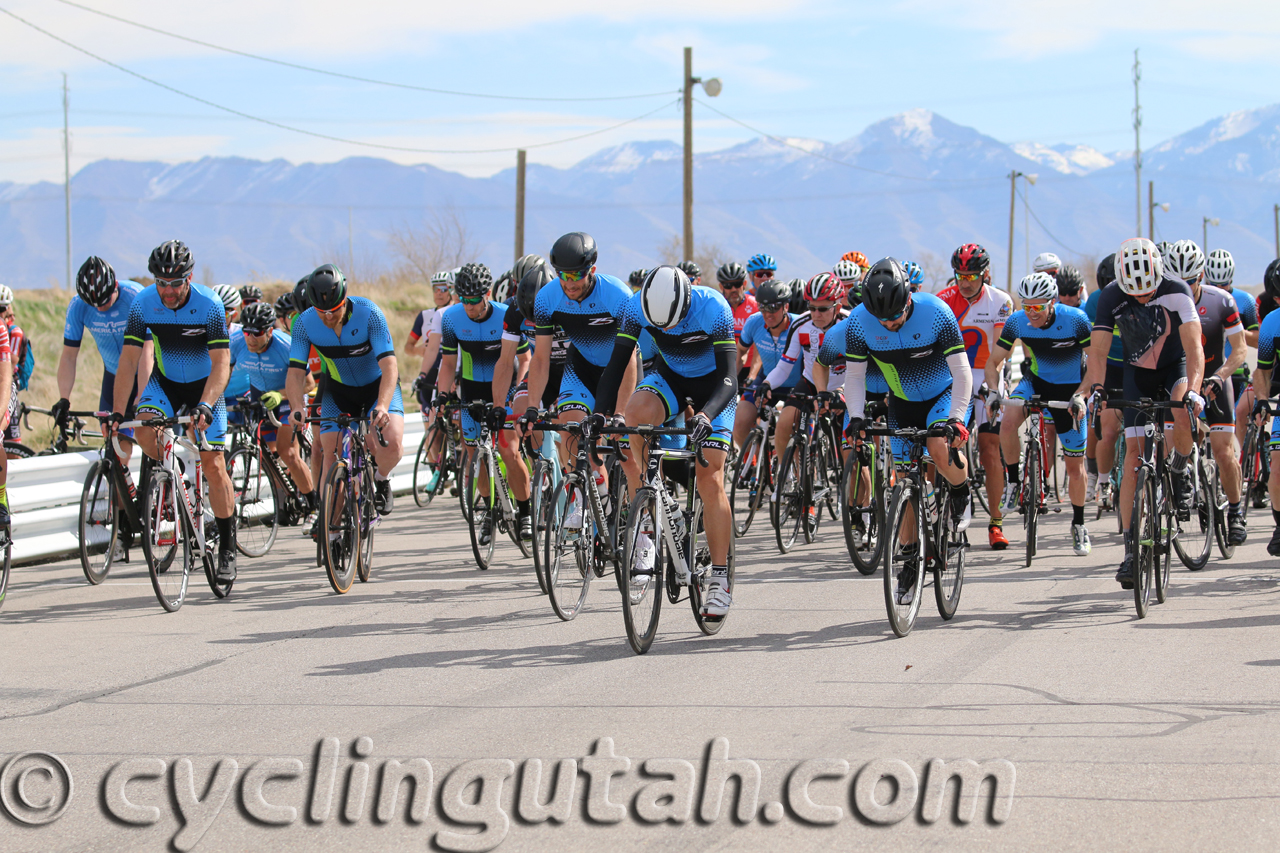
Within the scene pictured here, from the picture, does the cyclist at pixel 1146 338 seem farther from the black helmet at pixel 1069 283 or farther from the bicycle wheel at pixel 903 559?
the black helmet at pixel 1069 283

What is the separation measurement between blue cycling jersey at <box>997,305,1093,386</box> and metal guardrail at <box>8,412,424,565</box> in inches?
301

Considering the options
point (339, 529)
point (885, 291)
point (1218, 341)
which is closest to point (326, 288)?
point (339, 529)

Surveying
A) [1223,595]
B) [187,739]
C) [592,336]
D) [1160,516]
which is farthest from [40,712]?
[1223,595]

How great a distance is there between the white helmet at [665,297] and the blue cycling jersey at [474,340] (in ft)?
13.0

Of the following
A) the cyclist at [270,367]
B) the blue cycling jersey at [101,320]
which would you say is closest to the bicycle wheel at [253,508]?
the cyclist at [270,367]

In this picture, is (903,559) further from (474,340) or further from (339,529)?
(474,340)

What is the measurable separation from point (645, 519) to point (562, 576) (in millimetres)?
1193

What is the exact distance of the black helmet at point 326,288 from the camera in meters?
9.11

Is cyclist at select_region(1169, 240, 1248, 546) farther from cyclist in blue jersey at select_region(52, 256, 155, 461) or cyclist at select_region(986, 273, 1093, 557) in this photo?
cyclist in blue jersey at select_region(52, 256, 155, 461)

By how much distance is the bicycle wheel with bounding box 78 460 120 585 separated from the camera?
9117mm

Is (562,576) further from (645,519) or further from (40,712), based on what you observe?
(40,712)

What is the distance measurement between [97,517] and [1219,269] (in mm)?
9258

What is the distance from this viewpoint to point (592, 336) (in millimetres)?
9062

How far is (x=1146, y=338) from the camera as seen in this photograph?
874 centimetres
